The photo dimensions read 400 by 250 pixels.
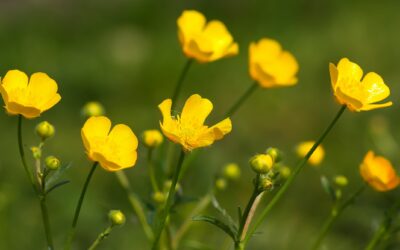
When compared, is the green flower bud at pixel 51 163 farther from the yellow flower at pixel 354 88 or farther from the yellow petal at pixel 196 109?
the yellow flower at pixel 354 88

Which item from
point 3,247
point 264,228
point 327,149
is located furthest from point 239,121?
point 3,247

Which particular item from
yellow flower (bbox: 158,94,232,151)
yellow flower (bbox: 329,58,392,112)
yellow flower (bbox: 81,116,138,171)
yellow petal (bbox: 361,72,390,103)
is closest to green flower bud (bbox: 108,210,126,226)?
yellow flower (bbox: 81,116,138,171)

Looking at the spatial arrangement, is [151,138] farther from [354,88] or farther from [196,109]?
[354,88]

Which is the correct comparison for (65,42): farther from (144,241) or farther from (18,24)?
(144,241)

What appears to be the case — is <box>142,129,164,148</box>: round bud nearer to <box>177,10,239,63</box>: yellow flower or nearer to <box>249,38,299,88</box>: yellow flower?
<box>177,10,239,63</box>: yellow flower

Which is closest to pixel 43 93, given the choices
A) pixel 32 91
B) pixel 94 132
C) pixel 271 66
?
pixel 32 91
